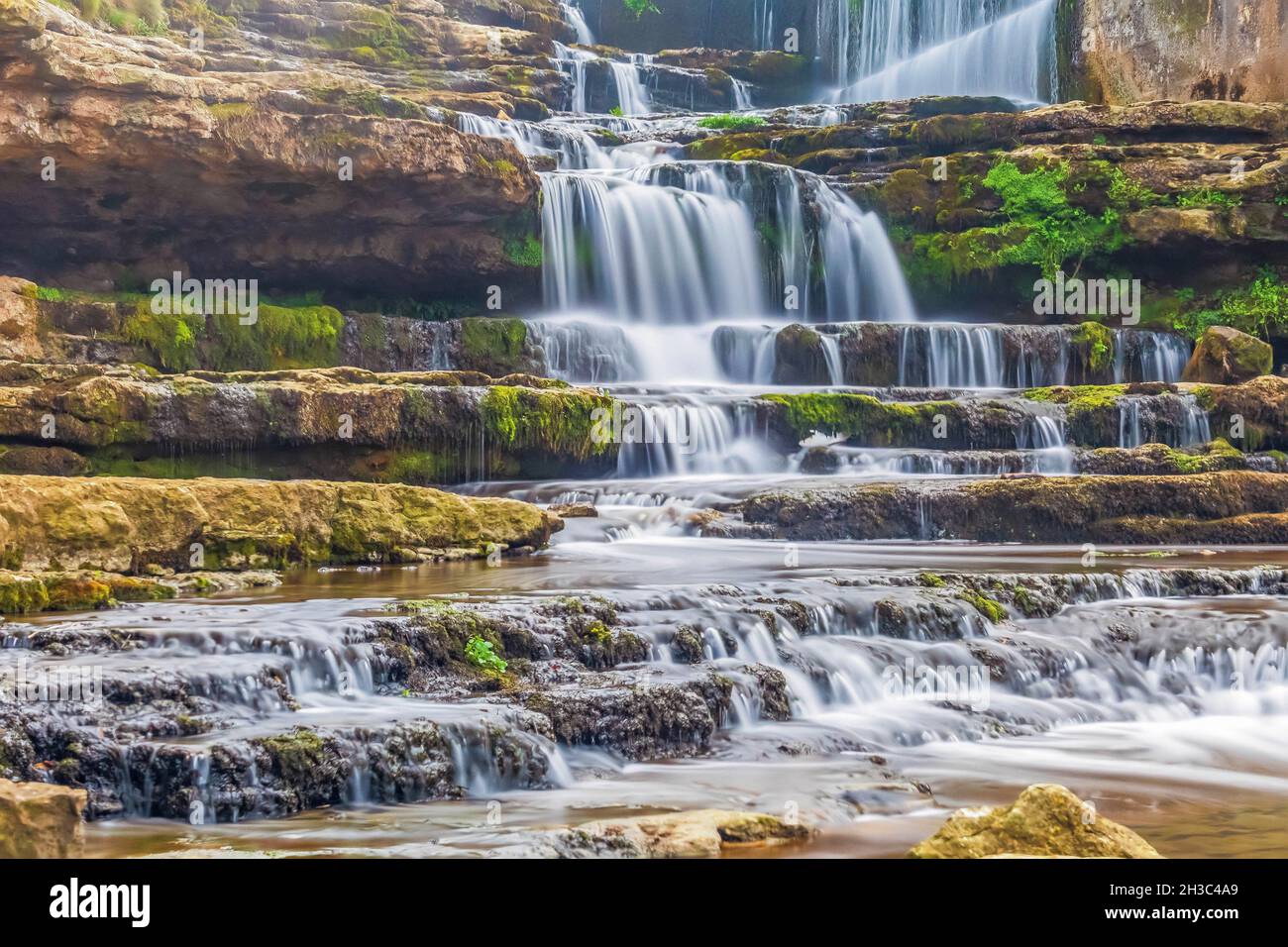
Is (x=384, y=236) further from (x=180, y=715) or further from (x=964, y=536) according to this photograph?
(x=180, y=715)

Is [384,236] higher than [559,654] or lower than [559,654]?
higher

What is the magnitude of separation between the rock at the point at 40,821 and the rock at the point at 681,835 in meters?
1.47

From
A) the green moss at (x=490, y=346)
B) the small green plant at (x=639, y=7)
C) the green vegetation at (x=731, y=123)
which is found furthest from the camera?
the small green plant at (x=639, y=7)

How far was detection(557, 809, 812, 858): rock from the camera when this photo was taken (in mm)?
4238

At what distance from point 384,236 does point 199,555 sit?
1082 centimetres

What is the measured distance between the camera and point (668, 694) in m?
6.22

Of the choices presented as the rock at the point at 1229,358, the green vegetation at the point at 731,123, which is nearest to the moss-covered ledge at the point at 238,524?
the rock at the point at 1229,358

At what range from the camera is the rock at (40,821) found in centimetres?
347

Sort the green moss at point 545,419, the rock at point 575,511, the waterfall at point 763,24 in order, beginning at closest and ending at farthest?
the rock at point 575,511, the green moss at point 545,419, the waterfall at point 763,24
